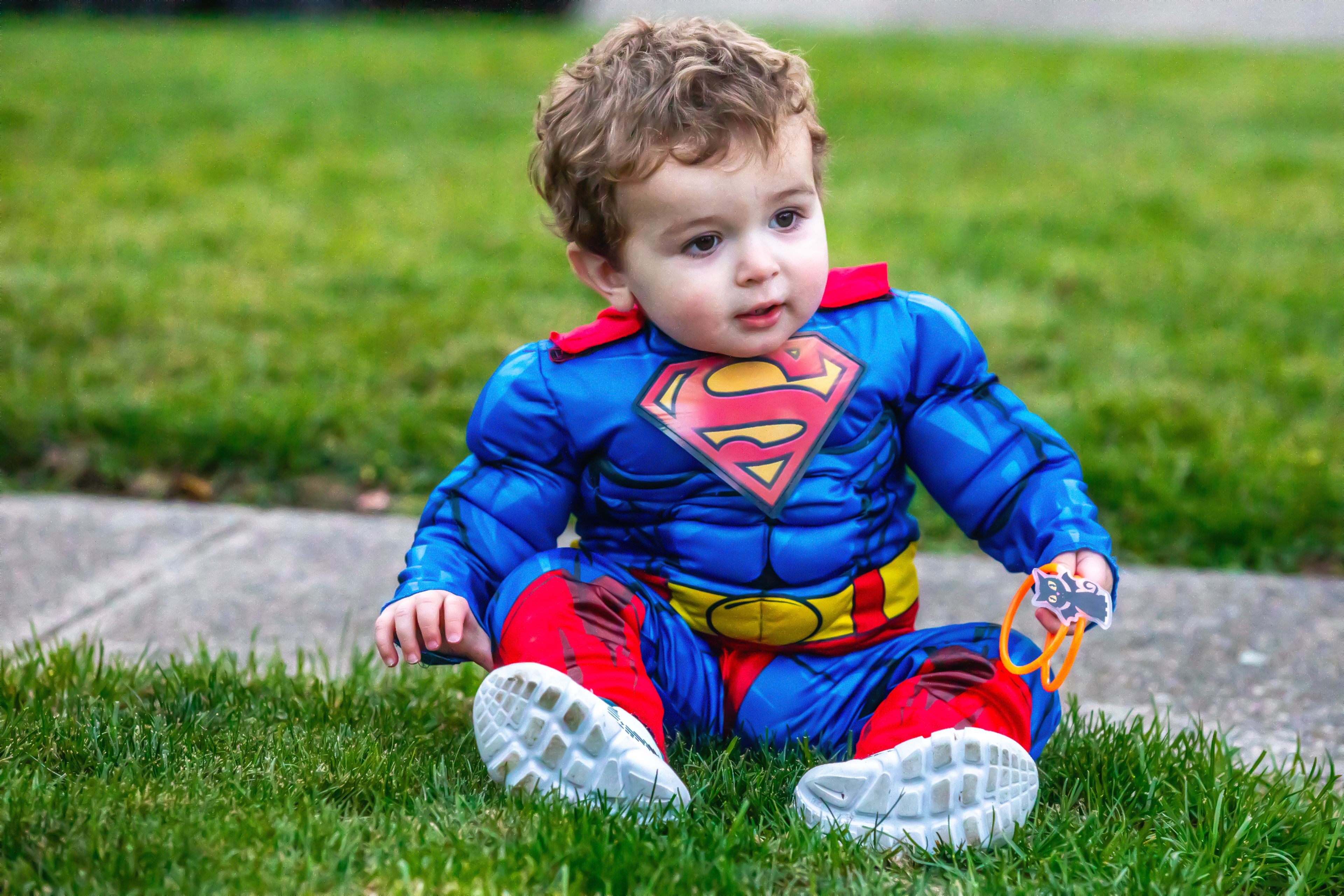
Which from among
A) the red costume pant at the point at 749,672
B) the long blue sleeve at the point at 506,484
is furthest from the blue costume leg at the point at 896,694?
the long blue sleeve at the point at 506,484

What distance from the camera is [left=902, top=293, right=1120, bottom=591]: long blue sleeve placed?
2.13 m

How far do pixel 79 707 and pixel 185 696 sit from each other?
165mm

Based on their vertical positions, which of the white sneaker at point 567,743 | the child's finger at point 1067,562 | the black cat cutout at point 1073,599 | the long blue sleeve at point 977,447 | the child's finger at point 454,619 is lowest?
the white sneaker at point 567,743

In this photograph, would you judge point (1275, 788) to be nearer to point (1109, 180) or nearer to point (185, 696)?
point (185, 696)

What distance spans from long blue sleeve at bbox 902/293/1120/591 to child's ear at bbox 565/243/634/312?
47cm

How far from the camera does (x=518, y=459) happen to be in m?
2.17

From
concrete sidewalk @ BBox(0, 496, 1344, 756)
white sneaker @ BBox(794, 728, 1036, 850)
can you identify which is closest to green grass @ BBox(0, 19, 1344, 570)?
concrete sidewalk @ BBox(0, 496, 1344, 756)

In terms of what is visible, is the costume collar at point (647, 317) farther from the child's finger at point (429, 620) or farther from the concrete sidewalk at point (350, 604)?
the concrete sidewalk at point (350, 604)

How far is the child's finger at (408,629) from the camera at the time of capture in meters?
1.94

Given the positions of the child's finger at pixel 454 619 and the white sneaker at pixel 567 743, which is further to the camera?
the child's finger at pixel 454 619

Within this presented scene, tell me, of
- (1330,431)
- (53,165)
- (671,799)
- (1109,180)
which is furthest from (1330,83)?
(671,799)

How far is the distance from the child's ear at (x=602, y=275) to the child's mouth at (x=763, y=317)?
0.21 m

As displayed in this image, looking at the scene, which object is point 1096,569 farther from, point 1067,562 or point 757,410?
point 757,410

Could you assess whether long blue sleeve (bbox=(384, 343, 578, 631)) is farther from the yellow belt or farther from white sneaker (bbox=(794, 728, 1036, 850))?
white sneaker (bbox=(794, 728, 1036, 850))
